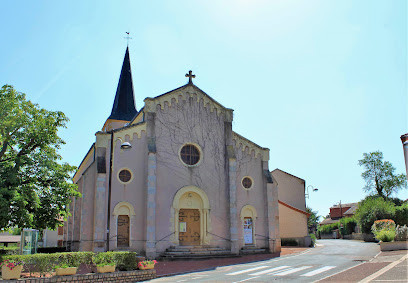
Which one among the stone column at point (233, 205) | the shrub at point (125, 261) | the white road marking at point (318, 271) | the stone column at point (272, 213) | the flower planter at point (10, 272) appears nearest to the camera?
the flower planter at point (10, 272)

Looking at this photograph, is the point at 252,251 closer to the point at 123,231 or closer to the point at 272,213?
the point at 272,213

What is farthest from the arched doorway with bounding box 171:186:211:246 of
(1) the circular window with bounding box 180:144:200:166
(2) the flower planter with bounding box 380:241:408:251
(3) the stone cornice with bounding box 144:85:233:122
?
(2) the flower planter with bounding box 380:241:408:251

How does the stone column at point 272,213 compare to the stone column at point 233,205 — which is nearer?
the stone column at point 233,205

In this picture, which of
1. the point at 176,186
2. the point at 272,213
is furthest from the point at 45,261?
the point at 272,213

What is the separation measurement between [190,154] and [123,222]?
6309 mm

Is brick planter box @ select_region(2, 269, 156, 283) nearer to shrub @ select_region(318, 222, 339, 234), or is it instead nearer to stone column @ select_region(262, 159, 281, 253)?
stone column @ select_region(262, 159, 281, 253)

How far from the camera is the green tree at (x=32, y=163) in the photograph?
1536cm

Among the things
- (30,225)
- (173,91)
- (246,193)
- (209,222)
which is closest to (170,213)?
(209,222)

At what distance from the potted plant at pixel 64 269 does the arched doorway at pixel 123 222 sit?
8838 mm

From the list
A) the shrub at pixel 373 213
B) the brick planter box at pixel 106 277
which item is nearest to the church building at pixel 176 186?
the brick planter box at pixel 106 277

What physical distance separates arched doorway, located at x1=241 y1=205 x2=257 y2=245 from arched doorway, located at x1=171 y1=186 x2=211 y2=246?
303 cm

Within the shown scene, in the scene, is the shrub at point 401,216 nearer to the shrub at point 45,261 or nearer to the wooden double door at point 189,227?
the wooden double door at point 189,227

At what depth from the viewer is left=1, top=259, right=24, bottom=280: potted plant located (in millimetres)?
12219

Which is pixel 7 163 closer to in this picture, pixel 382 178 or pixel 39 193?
pixel 39 193
